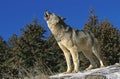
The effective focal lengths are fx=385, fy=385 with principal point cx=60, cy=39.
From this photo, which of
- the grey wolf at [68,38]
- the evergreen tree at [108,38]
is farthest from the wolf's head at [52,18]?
the evergreen tree at [108,38]

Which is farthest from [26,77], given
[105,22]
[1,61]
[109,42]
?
Answer: [1,61]

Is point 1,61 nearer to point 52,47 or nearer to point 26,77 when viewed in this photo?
point 52,47

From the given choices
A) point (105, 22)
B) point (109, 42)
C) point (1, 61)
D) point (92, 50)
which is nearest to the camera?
point (92, 50)

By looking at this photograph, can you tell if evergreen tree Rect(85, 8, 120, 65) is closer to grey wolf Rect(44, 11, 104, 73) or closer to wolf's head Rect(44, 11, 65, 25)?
grey wolf Rect(44, 11, 104, 73)

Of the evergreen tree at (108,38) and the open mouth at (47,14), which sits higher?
the evergreen tree at (108,38)

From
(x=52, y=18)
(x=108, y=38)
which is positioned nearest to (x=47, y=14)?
(x=52, y=18)

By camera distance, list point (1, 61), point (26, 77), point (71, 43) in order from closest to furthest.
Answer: point (26, 77)
point (71, 43)
point (1, 61)

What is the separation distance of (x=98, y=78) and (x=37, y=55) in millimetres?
22730

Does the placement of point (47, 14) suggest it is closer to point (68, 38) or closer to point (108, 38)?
point (68, 38)

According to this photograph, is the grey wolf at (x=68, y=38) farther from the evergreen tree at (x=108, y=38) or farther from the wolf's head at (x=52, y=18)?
the evergreen tree at (x=108, y=38)

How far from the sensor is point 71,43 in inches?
561

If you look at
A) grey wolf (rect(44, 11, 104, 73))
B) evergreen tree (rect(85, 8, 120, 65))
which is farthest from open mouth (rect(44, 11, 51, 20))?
evergreen tree (rect(85, 8, 120, 65))

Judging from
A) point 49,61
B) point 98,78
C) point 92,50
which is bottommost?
point 98,78

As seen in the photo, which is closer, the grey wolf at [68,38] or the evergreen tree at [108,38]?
the grey wolf at [68,38]
